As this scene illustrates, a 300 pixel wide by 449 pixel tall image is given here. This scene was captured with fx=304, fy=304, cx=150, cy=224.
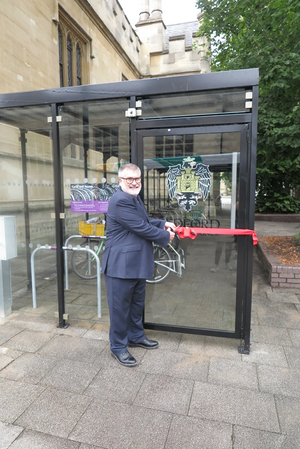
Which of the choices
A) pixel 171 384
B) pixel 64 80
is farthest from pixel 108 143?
pixel 64 80

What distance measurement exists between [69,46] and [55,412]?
1178 centimetres

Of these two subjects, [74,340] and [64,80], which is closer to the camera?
[74,340]

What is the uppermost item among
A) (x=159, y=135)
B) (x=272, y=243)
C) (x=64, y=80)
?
(x=64, y=80)

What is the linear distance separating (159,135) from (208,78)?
682 mm

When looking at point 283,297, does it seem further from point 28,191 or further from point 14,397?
point 28,191

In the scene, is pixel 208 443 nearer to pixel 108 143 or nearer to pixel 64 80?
pixel 108 143

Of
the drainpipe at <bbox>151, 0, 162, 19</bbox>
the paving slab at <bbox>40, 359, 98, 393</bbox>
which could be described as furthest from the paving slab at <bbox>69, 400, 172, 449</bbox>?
the drainpipe at <bbox>151, 0, 162, 19</bbox>

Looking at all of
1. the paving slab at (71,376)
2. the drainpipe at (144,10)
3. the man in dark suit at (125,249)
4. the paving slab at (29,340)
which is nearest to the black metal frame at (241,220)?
the man in dark suit at (125,249)

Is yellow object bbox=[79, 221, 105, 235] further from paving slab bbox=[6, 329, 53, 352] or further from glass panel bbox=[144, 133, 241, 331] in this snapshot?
paving slab bbox=[6, 329, 53, 352]

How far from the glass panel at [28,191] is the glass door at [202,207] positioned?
1.71 meters

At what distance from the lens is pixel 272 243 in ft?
22.4

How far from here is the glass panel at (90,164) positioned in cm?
351

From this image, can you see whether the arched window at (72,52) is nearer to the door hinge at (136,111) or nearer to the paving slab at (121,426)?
A: the door hinge at (136,111)

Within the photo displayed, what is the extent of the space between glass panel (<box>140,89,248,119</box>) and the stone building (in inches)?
196
